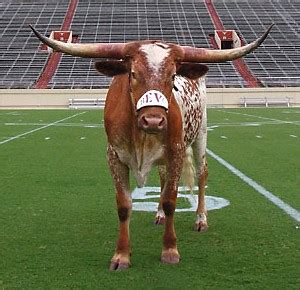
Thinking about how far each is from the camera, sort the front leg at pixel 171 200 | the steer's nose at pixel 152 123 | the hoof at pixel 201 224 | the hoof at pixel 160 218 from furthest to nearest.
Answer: the hoof at pixel 160 218 → the hoof at pixel 201 224 → the front leg at pixel 171 200 → the steer's nose at pixel 152 123

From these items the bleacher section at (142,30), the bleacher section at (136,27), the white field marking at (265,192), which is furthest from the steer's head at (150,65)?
the bleacher section at (136,27)

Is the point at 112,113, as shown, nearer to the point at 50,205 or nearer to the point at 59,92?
the point at 50,205

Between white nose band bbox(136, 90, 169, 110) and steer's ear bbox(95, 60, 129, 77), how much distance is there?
1.54 feet

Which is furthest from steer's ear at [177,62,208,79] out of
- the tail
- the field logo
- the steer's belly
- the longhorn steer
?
the field logo

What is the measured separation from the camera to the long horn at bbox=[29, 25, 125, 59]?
4250 mm

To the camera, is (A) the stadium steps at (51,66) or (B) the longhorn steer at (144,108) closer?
(B) the longhorn steer at (144,108)

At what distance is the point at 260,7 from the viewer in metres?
59.1

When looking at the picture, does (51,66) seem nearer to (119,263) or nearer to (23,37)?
(23,37)

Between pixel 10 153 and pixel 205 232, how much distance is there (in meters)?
7.45

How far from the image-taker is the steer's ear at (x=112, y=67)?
4383mm

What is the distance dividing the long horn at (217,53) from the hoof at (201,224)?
5.84ft

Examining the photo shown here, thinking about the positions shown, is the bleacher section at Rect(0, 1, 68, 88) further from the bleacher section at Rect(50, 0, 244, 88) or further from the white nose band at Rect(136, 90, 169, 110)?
the white nose band at Rect(136, 90, 169, 110)

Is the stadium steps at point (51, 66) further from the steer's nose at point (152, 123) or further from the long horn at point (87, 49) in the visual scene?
the steer's nose at point (152, 123)

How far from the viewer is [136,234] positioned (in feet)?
18.0
